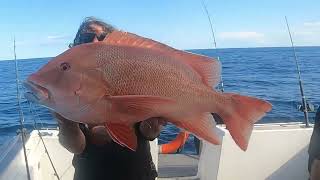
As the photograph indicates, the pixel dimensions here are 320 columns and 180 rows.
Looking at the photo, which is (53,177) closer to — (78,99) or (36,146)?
(36,146)

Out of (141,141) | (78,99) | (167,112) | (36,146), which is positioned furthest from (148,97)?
(36,146)

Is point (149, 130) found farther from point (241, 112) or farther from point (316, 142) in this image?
point (316, 142)

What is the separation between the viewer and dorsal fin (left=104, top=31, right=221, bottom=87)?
1.57 m

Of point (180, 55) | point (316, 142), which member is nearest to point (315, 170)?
Result: point (316, 142)

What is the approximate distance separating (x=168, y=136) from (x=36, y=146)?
5639mm

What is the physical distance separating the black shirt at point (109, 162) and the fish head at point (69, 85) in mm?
925

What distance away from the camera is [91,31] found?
88.8 inches

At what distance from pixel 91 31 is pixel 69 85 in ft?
2.87

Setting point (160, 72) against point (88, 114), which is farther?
point (160, 72)

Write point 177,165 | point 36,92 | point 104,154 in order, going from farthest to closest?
point 177,165
point 104,154
point 36,92

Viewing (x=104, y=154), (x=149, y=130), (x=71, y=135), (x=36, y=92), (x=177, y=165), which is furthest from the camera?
(x=177, y=165)

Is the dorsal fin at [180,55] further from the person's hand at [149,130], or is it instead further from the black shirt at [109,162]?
the black shirt at [109,162]

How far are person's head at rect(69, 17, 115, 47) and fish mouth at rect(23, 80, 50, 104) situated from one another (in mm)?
789

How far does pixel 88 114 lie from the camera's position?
1.41 meters
